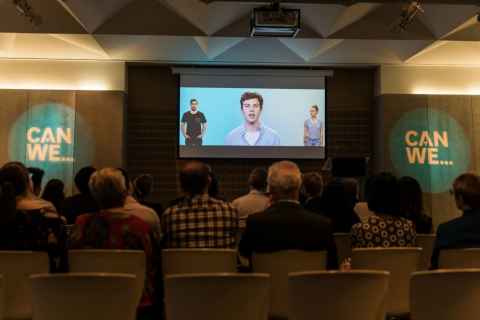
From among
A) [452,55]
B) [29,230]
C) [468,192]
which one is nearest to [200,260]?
[29,230]

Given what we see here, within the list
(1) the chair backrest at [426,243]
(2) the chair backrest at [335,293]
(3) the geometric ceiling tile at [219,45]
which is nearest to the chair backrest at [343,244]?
(1) the chair backrest at [426,243]

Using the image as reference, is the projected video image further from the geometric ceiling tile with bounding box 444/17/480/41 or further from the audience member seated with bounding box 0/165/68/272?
the audience member seated with bounding box 0/165/68/272

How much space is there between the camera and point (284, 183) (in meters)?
3.67

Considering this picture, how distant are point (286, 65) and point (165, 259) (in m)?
7.32

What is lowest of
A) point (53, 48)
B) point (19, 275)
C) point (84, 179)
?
point (19, 275)

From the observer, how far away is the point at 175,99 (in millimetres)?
10445

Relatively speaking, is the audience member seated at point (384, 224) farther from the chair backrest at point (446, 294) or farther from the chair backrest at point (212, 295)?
the chair backrest at point (212, 295)

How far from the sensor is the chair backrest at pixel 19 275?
334 cm

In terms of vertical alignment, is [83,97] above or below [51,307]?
above

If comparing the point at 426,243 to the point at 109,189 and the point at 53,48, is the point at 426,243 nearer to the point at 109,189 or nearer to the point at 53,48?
the point at 109,189

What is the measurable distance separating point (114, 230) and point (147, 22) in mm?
5656

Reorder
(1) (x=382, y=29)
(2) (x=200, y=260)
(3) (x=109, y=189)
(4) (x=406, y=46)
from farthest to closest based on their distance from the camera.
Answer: (4) (x=406, y=46) < (1) (x=382, y=29) < (3) (x=109, y=189) < (2) (x=200, y=260)

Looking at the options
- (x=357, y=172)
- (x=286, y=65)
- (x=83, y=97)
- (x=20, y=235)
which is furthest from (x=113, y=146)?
(x=20, y=235)

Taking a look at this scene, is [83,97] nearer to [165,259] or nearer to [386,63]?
[386,63]
